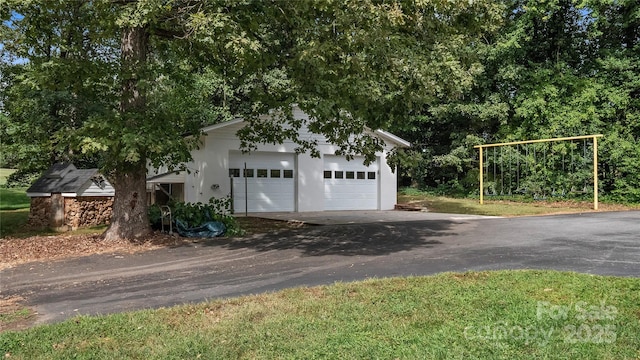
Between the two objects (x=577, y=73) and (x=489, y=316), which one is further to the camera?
(x=577, y=73)

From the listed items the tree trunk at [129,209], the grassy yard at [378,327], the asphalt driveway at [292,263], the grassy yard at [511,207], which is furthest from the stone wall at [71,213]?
the grassy yard at [511,207]

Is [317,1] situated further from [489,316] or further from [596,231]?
[596,231]

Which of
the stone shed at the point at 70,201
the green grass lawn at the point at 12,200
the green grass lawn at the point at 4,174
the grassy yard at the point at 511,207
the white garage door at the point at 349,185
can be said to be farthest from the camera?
the green grass lawn at the point at 4,174

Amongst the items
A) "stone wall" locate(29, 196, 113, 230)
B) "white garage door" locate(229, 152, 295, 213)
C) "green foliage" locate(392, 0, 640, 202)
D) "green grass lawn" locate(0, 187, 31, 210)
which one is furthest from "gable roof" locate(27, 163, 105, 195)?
"green foliage" locate(392, 0, 640, 202)

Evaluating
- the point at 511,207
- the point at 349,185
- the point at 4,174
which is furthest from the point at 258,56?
the point at 4,174

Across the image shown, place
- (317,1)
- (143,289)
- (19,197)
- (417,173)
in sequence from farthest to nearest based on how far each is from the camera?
(417,173) < (19,197) < (317,1) < (143,289)

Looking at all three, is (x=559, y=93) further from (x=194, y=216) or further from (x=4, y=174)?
(x=4, y=174)

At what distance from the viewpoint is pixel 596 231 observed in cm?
993

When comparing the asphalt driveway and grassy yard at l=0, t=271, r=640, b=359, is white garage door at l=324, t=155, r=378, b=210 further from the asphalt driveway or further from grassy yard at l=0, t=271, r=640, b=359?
grassy yard at l=0, t=271, r=640, b=359

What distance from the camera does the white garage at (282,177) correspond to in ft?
55.2

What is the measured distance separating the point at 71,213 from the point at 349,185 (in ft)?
33.3

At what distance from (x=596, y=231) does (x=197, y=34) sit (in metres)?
8.77

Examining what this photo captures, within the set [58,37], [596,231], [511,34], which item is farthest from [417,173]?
[58,37]

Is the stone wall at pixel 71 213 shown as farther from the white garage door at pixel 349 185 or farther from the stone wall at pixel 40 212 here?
the white garage door at pixel 349 185
